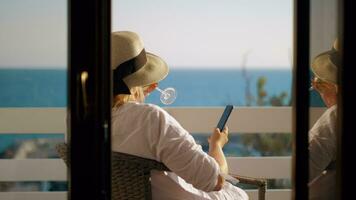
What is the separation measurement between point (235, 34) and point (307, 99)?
3.22m

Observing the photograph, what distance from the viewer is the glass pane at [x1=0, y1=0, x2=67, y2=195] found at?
267 centimetres

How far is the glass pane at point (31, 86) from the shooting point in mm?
2666

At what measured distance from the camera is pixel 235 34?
591 cm

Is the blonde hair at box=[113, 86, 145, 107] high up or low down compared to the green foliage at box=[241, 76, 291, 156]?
up

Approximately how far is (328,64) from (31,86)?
116cm

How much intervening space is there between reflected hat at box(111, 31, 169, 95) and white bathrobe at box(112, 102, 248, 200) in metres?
0.13

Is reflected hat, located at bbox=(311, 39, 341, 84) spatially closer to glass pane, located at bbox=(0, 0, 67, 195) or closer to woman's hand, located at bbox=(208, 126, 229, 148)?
woman's hand, located at bbox=(208, 126, 229, 148)

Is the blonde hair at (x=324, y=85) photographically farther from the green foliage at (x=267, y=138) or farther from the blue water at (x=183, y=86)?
the green foliage at (x=267, y=138)

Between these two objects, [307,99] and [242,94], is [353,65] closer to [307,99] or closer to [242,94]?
[307,99]

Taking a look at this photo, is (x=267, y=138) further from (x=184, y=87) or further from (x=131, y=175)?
(x=131, y=175)

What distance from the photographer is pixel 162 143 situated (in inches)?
114

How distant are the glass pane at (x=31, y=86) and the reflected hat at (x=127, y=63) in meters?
0.41

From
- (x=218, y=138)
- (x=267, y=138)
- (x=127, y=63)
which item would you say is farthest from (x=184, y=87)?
(x=127, y=63)

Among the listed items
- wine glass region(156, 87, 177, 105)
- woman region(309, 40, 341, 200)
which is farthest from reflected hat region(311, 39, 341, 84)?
wine glass region(156, 87, 177, 105)
